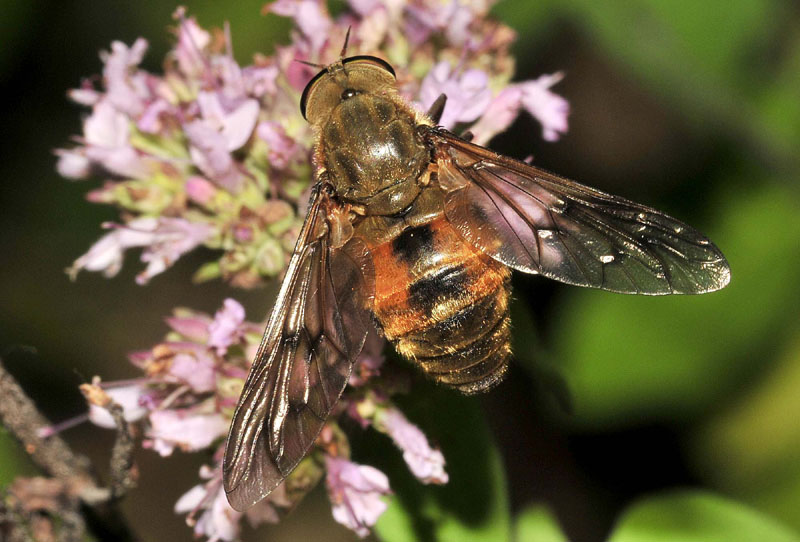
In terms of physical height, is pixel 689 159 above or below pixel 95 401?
above

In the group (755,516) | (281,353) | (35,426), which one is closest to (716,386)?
(755,516)

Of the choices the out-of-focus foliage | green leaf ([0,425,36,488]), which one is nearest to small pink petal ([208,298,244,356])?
green leaf ([0,425,36,488])

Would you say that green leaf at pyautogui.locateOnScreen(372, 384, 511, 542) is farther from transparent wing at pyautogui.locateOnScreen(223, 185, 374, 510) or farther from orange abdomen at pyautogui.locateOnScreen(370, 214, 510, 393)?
transparent wing at pyautogui.locateOnScreen(223, 185, 374, 510)

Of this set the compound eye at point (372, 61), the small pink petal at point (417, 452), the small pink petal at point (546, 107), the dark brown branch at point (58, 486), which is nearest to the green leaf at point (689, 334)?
the small pink petal at point (546, 107)

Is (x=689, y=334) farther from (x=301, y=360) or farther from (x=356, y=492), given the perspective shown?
(x=301, y=360)

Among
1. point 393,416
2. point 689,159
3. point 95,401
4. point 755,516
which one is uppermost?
point 689,159

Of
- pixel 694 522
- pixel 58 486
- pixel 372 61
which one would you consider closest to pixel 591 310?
pixel 694 522

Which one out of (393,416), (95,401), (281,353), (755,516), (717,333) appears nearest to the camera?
(281,353)

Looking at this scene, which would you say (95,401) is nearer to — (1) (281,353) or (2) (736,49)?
→ (1) (281,353)
